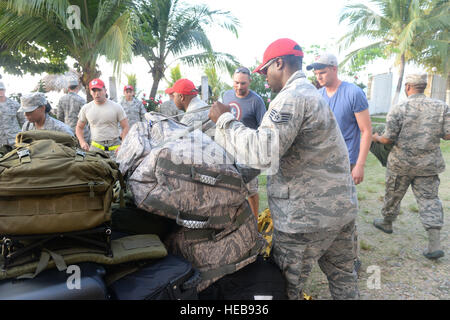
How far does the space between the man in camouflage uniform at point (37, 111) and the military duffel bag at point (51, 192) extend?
2.10 metres

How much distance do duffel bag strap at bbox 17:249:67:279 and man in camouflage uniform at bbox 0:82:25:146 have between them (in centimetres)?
442

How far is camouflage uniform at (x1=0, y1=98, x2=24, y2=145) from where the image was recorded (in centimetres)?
489

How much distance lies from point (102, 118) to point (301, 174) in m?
3.55

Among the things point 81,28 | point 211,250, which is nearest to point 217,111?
point 211,250

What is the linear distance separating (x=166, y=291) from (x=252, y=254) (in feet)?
1.77

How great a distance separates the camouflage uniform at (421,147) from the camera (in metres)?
3.41

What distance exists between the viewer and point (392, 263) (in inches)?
128

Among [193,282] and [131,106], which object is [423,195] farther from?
[131,106]

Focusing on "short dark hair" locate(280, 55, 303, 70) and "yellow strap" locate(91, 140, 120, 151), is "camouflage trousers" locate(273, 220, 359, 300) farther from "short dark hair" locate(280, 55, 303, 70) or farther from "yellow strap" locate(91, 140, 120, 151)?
"yellow strap" locate(91, 140, 120, 151)

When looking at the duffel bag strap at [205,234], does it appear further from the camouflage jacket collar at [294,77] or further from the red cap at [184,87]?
the red cap at [184,87]

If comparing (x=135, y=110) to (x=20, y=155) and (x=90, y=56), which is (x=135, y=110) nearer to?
(x=90, y=56)

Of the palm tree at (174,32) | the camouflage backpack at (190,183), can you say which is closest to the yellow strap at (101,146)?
the camouflage backpack at (190,183)

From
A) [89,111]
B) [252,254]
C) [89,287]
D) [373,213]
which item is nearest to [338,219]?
[252,254]
